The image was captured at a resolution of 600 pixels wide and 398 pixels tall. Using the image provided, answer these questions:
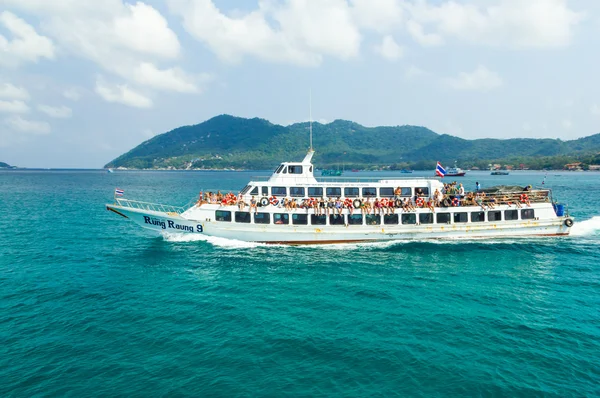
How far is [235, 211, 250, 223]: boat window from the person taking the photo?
1267 inches

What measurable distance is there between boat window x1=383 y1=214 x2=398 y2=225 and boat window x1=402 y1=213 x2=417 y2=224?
2.46 feet

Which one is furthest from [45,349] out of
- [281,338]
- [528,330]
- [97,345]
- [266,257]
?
[528,330]

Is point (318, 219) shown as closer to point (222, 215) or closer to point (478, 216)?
point (222, 215)

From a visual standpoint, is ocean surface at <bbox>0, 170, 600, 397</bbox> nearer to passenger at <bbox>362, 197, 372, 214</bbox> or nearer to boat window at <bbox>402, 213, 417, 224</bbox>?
boat window at <bbox>402, 213, 417, 224</bbox>

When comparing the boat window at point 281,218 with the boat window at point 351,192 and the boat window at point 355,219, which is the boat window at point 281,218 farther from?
the boat window at point 351,192

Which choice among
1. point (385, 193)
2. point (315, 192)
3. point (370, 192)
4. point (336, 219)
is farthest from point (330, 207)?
point (385, 193)

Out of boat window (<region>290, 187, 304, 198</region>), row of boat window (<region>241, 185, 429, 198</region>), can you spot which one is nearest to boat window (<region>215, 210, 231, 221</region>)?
row of boat window (<region>241, 185, 429, 198</region>)

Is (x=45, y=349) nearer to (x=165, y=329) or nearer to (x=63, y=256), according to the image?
(x=165, y=329)

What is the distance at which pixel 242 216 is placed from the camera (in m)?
32.2

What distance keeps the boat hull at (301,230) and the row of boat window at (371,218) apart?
0.45 metres

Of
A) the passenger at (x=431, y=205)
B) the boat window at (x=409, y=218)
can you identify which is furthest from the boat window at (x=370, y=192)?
the passenger at (x=431, y=205)

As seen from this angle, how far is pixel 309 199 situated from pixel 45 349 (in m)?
21.9

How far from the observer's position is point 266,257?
1121 inches

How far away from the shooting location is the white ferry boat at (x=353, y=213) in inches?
1259
